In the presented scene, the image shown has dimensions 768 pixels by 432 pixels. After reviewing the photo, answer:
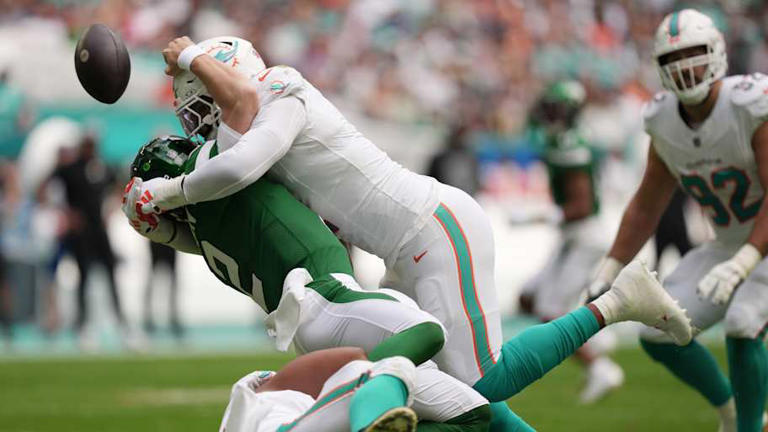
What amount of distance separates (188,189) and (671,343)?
2309 millimetres

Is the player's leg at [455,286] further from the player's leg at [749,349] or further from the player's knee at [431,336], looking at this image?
the player's leg at [749,349]

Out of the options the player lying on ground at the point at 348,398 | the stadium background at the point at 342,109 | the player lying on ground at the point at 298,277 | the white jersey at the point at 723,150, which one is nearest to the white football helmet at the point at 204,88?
the player lying on ground at the point at 298,277

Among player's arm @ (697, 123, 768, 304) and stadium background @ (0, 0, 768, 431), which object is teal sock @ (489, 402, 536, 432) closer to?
player's arm @ (697, 123, 768, 304)

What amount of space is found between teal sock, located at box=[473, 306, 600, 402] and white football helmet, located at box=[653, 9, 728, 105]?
1.42 meters

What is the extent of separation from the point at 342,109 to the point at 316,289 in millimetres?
11002

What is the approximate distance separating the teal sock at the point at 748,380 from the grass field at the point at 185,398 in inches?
50.3

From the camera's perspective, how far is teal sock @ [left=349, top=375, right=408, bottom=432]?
127 inches

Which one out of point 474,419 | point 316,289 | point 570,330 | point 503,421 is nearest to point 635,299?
point 570,330

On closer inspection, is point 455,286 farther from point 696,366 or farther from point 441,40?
point 441,40

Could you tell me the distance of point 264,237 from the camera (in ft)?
12.5

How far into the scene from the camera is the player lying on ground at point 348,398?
3.27m

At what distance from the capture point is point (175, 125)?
13195 mm

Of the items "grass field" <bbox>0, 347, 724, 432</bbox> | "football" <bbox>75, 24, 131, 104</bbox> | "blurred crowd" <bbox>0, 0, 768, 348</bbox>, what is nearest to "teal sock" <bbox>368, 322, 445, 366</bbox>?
"football" <bbox>75, 24, 131, 104</bbox>

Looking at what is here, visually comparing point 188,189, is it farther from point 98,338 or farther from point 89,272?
point 98,338
